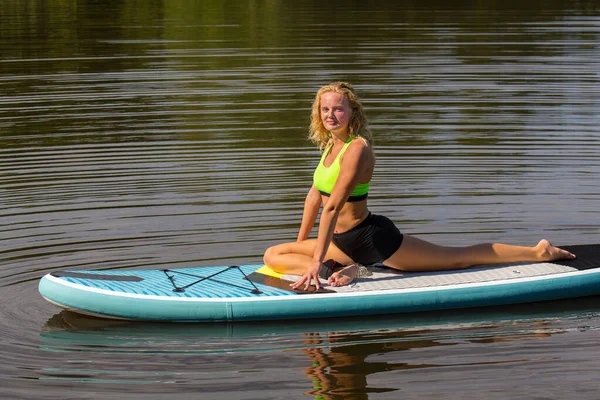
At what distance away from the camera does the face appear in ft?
25.3

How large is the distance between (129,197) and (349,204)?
400 centimetres

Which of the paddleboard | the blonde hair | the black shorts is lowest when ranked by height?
the paddleboard

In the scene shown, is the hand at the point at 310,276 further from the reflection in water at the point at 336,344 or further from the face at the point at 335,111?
the face at the point at 335,111

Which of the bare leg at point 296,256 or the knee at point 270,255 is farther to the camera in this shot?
the knee at point 270,255


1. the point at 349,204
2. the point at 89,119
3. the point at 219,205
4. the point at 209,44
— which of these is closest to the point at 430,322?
the point at 349,204

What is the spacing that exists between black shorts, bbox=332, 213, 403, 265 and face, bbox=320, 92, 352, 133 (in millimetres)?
649

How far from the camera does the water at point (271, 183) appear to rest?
6.89m

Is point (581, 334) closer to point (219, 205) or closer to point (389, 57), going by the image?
point (219, 205)

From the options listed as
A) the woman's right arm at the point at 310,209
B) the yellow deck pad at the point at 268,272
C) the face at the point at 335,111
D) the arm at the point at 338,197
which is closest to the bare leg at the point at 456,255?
the arm at the point at 338,197

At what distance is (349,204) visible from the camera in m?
7.80

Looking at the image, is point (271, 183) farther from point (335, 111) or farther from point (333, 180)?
point (335, 111)

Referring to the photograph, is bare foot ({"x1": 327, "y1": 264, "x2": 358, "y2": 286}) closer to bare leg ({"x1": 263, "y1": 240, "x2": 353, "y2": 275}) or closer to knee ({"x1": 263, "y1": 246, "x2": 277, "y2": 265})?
bare leg ({"x1": 263, "y1": 240, "x2": 353, "y2": 275})

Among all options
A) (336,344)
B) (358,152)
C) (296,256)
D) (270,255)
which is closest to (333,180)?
(358,152)

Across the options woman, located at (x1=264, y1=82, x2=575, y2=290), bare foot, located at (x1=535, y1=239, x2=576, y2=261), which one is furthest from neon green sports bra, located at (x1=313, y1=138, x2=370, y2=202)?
bare foot, located at (x1=535, y1=239, x2=576, y2=261)
